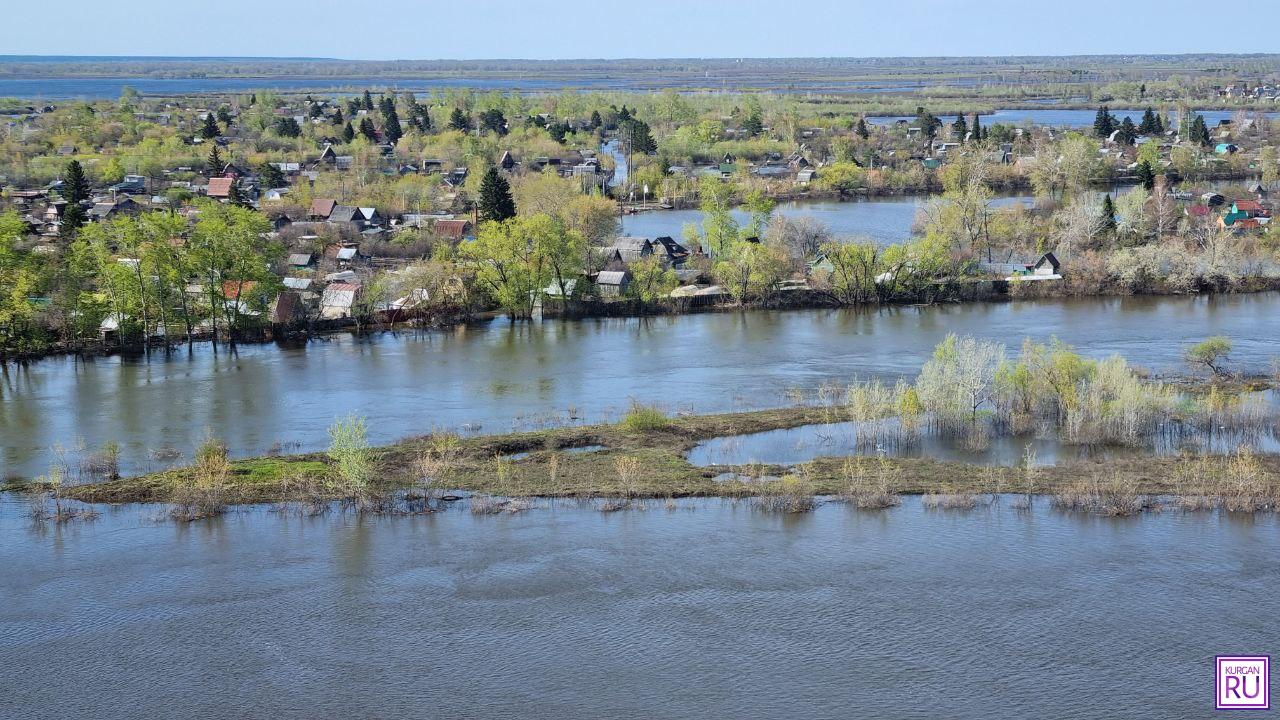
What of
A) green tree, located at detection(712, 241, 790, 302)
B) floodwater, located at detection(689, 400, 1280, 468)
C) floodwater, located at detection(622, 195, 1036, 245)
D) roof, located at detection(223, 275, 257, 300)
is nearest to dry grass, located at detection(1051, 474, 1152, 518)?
floodwater, located at detection(689, 400, 1280, 468)

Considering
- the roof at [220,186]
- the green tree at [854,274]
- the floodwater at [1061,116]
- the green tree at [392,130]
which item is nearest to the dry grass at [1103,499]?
the green tree at [854,274]

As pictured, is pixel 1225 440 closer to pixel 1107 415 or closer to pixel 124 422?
pixel 1107 415

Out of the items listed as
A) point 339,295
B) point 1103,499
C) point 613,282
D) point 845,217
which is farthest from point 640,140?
point 1103,499

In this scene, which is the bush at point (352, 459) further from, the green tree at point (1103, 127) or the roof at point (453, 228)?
the green tree at point (1103, 127)

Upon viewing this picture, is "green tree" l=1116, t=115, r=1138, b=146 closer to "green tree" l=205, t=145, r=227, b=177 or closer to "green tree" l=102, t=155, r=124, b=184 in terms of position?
"green tree" l=205, t=145, r=227, b=177

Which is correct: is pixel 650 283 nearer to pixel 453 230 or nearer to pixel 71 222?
pixel 453 230

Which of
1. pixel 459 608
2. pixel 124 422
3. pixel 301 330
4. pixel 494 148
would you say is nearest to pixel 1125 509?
pixel 459 608
